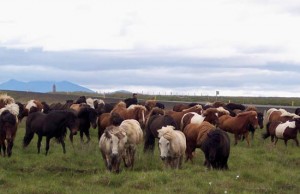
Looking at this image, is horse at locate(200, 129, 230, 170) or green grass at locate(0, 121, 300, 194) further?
horse at locate(200, 129, 230, 170)

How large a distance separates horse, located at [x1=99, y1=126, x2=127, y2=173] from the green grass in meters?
0.34

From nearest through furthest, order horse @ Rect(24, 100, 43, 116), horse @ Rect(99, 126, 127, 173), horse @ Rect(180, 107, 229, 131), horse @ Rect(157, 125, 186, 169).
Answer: horse @ Rect(99, 126, 127, 173), horse @ Rect(157, 125, 186, 169), horse @ Rect(180, 107, 229, 131), horse @ Rect(24, 100, 43, 116)

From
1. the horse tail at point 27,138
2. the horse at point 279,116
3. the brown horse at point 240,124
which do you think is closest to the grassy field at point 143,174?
the horse tail at point 27,138

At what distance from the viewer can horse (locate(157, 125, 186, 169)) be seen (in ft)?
55.9

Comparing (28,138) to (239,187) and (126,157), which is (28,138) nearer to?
(126,157)

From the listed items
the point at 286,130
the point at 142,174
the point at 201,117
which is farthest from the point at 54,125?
the point at 286,130

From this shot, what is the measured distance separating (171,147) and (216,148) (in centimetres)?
139

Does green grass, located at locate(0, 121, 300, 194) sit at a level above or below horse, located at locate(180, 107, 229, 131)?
below

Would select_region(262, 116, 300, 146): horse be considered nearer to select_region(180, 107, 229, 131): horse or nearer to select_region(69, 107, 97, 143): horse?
select_region(180, 107, 229, 131): horse

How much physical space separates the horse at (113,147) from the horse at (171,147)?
48.0 inches

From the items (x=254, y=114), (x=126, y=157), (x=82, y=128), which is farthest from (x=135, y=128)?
(x=254, y=114)

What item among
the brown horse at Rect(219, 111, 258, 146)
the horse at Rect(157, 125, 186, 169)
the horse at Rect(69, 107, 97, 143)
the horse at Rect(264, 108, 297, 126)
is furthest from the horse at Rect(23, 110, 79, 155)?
the horse at Rect(264, 108, 297, 126)

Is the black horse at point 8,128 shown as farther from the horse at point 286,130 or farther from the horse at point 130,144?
the horse at point 286,130

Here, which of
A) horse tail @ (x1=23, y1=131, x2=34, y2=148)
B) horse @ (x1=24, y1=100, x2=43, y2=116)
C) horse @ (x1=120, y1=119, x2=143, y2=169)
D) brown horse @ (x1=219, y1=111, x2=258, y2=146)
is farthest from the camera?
horse @ (x1=24, y1=100, x2=43, y2=116)
